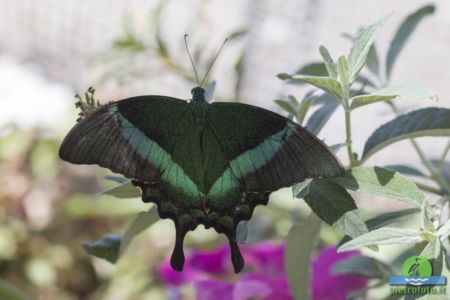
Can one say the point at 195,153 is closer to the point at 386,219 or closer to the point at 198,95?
the point at 198,95

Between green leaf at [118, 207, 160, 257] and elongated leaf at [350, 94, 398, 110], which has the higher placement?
elongated leaf at [350, 94, 398, 110]

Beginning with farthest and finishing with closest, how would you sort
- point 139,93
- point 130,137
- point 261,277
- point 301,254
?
point 139,93 → point 261,277 → point 301,254 → point 130,137

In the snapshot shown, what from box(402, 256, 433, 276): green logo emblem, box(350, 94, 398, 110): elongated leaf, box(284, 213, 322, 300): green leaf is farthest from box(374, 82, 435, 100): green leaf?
box(284, 213, 322, 300): green leaf

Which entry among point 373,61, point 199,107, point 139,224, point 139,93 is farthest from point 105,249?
point 139,93

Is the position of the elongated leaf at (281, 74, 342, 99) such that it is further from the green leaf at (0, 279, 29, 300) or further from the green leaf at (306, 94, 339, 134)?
the green leaf at (0, 279, 29, 300)

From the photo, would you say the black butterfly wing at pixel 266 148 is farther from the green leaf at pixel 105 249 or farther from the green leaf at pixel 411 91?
the green leaf at pixel 105 249

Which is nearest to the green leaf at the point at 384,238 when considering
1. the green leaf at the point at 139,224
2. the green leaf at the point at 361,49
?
the green leaf at the point at 361,49
